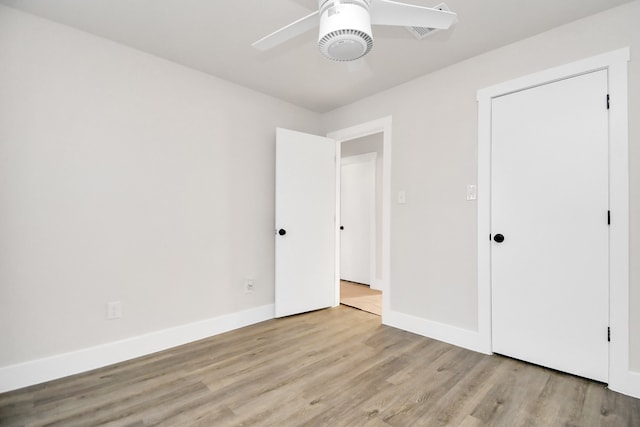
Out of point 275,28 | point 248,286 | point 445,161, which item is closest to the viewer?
point 275,28

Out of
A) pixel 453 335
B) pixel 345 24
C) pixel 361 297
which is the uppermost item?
pixel 345 24

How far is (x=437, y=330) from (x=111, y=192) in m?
2.93

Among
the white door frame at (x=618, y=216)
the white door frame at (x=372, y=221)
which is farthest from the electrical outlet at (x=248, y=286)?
the white door frame at (x=618, y=216)

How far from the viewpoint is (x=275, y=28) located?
2.13 meters

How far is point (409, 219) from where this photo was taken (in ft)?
9.61

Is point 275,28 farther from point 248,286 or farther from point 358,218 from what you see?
point 358,218

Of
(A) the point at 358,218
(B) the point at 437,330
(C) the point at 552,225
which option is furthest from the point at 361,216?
(C) the point at 552,225

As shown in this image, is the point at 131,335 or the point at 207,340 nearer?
the point at 131,335

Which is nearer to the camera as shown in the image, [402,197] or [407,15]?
[407,15]

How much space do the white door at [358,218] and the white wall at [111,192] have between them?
220cm

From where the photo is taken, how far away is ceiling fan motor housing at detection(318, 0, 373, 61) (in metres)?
1.24

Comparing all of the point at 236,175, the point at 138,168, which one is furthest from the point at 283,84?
the point at 138,168

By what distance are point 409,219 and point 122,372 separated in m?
2.63

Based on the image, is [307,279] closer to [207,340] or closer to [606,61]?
[207,340]
